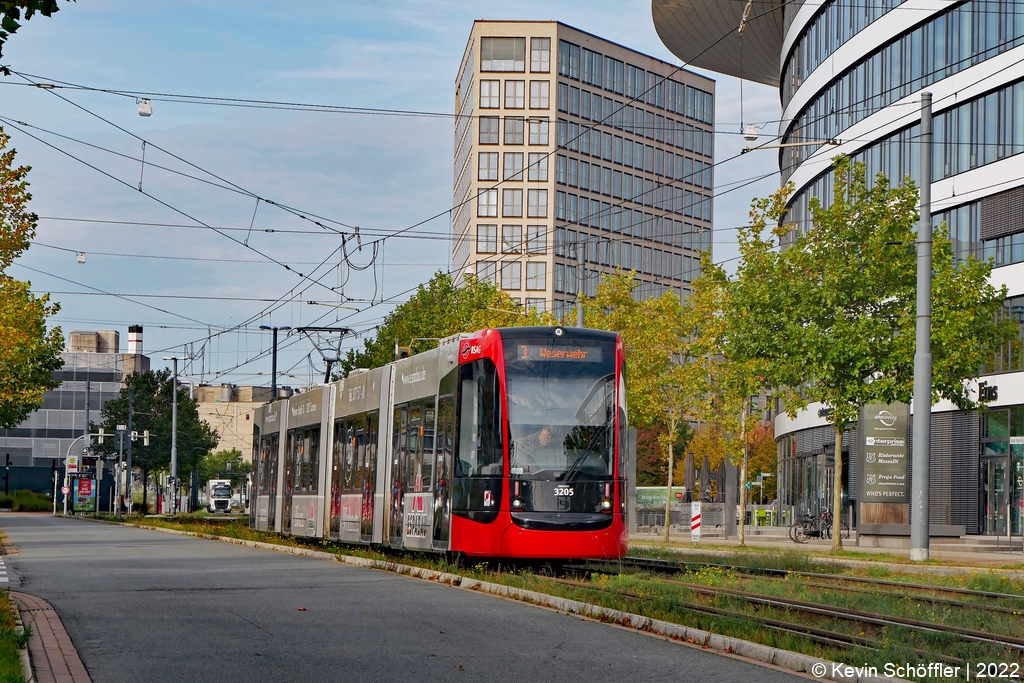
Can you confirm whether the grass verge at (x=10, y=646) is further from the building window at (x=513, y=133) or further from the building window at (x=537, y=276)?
the building window at (x=513, y=133)

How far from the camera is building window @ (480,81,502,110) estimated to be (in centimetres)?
10644

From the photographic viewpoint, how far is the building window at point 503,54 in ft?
349

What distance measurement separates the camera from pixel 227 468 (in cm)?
15975

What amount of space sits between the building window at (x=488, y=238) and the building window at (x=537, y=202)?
2.97 m

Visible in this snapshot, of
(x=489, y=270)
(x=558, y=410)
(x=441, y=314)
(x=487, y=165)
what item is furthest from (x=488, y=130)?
(x=558, y=410)

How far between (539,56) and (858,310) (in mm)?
77489

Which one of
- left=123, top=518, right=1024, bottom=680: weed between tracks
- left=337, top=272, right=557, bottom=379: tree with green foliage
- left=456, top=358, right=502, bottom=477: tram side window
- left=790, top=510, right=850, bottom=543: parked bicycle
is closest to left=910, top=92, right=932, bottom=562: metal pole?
left=123, top=518, right=1024, bottom=680: weed between tracks

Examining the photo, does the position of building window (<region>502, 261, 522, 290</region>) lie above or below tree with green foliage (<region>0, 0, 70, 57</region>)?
above

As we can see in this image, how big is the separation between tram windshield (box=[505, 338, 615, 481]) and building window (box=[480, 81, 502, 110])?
290 ft

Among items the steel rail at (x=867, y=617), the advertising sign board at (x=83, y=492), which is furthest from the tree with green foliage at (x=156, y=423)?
the steel rail at (x=867, y=617)

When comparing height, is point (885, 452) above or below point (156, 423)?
below

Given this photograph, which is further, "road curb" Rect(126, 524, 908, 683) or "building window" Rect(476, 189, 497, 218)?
"building window" Rect(476, 189, 497, 218)

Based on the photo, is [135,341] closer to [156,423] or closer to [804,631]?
[156,423]

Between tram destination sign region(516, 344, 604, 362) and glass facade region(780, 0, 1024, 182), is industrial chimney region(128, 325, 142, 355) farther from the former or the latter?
tram destination sign region(516, 344, 604, 362)
